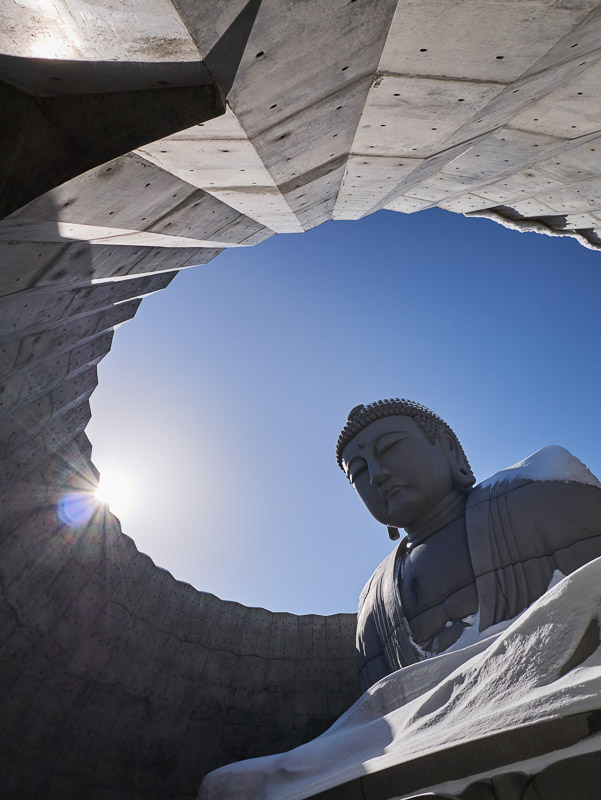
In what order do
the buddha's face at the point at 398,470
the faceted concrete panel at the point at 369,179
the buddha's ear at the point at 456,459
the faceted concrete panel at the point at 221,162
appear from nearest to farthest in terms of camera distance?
the faceted concrete panel at the point at 221,162 → the faceted concrete panel at the point at 369,179 → the buddha's face at the point at 398,470 → the buddha's ear at the point at 456,459

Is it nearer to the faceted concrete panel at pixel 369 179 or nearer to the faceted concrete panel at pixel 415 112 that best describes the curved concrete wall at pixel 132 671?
the faceted concrete panel at pixel 369 179

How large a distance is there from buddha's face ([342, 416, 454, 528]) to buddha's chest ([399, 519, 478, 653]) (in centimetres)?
42

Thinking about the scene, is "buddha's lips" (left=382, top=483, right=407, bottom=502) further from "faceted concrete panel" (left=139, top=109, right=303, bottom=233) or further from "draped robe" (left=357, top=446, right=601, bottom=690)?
"faceted concrete panel" (left=139, top=109, right=303, bottom=233)

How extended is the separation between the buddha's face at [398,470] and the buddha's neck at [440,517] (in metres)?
0.05

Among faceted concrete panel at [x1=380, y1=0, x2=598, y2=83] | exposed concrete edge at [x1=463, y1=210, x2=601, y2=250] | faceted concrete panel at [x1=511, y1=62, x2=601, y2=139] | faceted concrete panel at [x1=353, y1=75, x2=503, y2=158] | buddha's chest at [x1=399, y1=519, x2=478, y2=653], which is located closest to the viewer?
faceted concrete panel at [x1=380, y1=0, x2=598, y2=83]

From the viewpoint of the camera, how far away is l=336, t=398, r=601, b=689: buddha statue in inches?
186

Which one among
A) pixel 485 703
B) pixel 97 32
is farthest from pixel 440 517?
pixel 97 32

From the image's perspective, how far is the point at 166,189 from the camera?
2227 mm

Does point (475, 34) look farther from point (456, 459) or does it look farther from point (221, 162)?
point (456, 459)

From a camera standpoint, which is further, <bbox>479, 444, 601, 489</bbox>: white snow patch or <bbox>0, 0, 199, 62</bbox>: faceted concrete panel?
<bbox>479, 444, 601, 489</bbox>: white snow patch

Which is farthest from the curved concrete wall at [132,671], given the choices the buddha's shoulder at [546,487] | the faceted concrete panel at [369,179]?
the faceted concrete panel at [369,179]

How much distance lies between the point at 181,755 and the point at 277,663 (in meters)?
1.64

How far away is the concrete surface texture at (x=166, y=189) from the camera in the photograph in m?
1.41

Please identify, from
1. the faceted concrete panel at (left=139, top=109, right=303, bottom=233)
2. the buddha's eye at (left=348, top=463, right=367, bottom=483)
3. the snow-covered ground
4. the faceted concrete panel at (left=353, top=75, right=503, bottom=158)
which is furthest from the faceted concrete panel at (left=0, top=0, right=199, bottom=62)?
the buddha's eye at (left=348, top=463, right=367, bottom=483)
